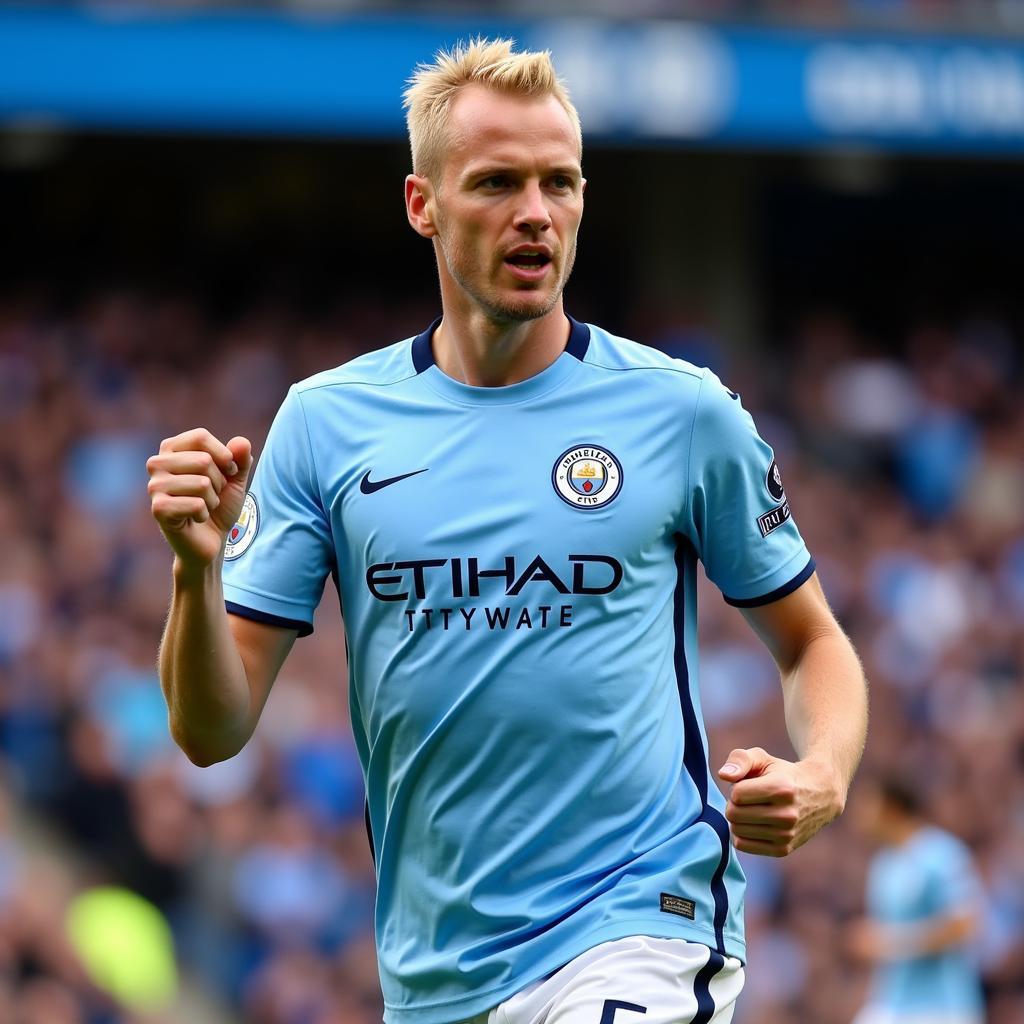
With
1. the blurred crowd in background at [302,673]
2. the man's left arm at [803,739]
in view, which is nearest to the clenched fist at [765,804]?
the man's left arm at [803,739]

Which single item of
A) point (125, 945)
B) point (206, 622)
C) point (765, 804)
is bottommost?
point (125, 945)

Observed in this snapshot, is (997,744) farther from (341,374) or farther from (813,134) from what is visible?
(341,374)

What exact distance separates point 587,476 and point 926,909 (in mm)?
6425

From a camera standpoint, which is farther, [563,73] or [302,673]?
[563,73]

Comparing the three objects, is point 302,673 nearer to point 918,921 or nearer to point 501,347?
point 918,921

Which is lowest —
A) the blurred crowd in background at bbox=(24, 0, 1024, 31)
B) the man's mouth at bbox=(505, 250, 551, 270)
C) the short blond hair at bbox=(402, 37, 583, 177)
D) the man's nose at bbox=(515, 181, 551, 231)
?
the man's mouth at bbox=(505, 250, 551, 270)

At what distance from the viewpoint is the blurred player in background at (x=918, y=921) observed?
9.49 m

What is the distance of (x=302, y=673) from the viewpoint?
1185 cm

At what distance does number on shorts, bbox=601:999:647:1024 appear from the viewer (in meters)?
3.43

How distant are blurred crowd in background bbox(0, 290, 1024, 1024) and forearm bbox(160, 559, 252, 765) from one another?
6.08 meters

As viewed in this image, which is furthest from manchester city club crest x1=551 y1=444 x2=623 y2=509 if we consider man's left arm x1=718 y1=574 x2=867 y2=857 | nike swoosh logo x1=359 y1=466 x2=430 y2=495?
man's left arm x1=718 y1=574 x2=867 y2=857

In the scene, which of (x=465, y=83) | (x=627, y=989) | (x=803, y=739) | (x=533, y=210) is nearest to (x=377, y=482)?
(x=533, y=210)

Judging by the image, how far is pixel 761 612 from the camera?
12.7ft

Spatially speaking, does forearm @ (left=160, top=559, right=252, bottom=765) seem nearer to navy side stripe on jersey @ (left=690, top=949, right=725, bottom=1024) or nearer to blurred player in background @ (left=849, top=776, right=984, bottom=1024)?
navy side stripe on jersey @ (left=690, top=949, right=725, bottom=1024)
